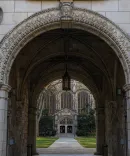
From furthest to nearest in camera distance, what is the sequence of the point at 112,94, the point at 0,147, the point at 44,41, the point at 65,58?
1. the point at 65,58
2. the point at 112,94
3. the point at 44,41
4. the point at 0,147

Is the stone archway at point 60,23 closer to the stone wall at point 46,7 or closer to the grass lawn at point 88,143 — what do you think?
the stone wall at point 46,7

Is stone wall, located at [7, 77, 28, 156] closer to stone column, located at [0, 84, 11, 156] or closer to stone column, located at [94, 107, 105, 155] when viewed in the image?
stone column, located at [0, 84, 11, 156]

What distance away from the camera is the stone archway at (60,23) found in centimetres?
1030

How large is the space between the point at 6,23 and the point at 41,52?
5344mm

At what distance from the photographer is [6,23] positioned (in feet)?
34.4

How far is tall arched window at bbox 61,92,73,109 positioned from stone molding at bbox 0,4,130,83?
53927 mm

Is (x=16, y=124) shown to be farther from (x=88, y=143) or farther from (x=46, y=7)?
(x=88, y=143)

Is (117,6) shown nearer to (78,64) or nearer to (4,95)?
(4,95)

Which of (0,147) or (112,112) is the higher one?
(112,112)

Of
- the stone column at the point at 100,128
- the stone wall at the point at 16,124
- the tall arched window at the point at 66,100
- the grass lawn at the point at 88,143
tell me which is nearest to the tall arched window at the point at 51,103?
the tall arched window at the point at 66,100

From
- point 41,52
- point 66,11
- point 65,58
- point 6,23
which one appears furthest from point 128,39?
point 65,58

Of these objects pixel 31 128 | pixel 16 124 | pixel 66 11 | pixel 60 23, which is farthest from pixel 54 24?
pixel 31 128

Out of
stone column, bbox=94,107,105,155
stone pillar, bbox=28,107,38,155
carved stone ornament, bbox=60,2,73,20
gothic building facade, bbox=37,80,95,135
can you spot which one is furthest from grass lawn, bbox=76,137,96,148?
gothic building facade, bbox=37,80,95,135

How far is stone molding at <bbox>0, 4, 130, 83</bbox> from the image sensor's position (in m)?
10.3
